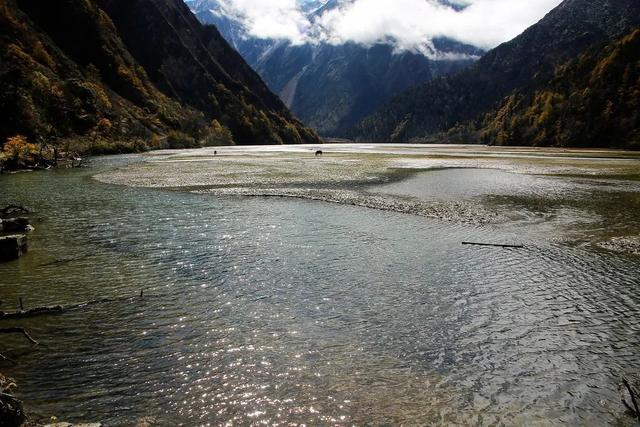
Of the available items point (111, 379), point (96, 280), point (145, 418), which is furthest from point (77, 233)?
point (145, 418)

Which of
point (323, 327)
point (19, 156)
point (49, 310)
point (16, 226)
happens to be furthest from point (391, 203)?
point (19, 156)

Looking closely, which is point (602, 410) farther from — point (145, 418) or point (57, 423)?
point (57, 423)

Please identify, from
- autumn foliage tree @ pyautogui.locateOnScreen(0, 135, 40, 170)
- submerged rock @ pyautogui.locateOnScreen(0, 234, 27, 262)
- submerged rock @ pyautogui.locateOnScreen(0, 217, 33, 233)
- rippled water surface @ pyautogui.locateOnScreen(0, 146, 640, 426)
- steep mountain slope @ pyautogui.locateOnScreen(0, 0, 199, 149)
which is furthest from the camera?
steep mountain slope @ pyautogui.locateOnScreen(0, 0, 199, 149)

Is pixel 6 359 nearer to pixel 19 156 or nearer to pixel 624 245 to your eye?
pixel 624 245

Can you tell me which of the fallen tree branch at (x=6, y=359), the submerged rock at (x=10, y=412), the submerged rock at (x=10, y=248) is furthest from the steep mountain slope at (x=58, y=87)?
the submerged rock at (x=10, y=412)

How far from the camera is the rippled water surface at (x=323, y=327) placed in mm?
10586

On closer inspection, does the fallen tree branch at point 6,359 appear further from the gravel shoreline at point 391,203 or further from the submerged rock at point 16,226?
the gravel shoreline at point 391,203

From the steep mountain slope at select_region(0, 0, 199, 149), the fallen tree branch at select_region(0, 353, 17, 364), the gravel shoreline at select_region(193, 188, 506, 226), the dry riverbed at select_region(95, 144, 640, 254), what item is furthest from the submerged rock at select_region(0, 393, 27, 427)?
the steep mountain slope at select_region(0, 0, 199, 149)

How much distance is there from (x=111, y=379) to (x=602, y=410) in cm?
1179

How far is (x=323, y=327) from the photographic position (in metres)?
14.8

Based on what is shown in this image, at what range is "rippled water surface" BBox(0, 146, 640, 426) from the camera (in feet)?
34.7

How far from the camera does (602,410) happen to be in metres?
10.4

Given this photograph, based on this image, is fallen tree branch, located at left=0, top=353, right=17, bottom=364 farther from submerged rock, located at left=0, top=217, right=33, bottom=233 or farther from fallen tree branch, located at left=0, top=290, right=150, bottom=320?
submerged rock, located at left=0, top=217, right=33, bottom=233

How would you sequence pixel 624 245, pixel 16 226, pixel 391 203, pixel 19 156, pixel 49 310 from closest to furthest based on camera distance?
pixel 49 310 < pixel 624 245 < pixel 16 226 < pixel 391 203 < pixel 19 156
